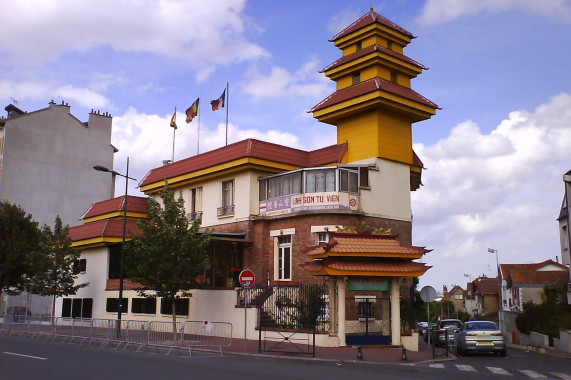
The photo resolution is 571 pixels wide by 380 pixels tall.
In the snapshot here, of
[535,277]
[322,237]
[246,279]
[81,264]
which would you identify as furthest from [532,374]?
[535,277]

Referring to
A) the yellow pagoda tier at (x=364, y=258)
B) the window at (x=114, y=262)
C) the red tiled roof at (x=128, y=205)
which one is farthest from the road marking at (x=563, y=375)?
the red tiled roof at (x=128, y=205)

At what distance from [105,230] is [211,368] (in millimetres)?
23395

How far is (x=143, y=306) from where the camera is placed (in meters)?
33.3

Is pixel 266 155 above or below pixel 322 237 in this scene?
above

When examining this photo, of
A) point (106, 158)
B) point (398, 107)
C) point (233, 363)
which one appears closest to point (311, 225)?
point (398, 107)

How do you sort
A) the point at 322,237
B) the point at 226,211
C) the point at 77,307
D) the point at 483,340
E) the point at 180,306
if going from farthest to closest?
the point at 77,307 → the point at 226,211 → the point at 180,306 → the point at 322,237 → the point at 483,340

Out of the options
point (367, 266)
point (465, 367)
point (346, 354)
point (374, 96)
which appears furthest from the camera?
point (374, 96)

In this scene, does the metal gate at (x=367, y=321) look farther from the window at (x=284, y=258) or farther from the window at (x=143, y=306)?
the window at (x=143, y=306)

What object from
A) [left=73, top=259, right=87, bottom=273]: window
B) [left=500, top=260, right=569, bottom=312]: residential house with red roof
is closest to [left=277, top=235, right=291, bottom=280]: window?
[left=73, top=259, right=87, bottom=273]: window

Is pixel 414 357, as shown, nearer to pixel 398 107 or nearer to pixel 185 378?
pixel 185 378

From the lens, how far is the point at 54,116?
5338cm

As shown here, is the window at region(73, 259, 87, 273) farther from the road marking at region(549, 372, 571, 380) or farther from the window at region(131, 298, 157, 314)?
the road marking at region(549, 372, 571, 380)

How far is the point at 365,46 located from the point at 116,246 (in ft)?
63.4

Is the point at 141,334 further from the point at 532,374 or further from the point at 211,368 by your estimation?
the point at 532,374
